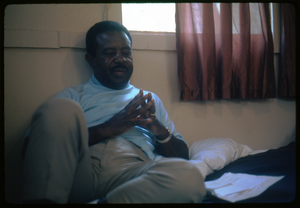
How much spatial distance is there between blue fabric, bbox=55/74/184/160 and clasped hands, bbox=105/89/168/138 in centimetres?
9

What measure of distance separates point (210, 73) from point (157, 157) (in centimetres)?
66

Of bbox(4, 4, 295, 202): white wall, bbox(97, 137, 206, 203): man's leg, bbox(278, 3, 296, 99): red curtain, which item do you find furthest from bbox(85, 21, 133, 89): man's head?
bbox(278, 3, 296, 99): red curtain

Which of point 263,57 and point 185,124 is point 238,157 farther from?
point 263,57

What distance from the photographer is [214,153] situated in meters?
1.03

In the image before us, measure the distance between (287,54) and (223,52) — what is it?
20.3 inches

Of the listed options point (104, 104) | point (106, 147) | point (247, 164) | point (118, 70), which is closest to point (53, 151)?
point (106, 147)

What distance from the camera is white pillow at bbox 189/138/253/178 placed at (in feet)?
3.16

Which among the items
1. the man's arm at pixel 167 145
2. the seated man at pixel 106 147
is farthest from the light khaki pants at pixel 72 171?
the man's arm at pixel 167 145

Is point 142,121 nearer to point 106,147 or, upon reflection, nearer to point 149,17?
point 106,147

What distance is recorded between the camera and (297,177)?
→ 2.51ft

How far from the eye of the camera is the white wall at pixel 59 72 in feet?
3.59

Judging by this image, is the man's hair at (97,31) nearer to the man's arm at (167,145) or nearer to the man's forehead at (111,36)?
the man's forehead at (111,36)

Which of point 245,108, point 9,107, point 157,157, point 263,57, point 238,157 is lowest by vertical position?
point 238,157

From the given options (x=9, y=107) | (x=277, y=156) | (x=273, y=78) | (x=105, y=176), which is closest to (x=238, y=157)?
(x=277, y=156)
